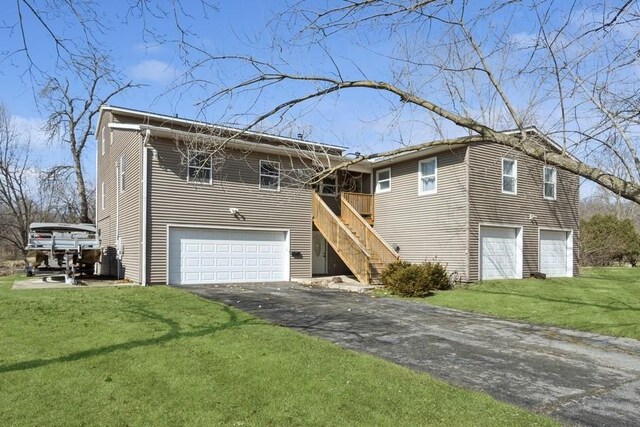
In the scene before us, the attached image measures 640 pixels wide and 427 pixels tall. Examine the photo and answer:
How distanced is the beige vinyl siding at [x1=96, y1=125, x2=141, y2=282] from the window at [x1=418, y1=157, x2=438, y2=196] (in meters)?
9.88

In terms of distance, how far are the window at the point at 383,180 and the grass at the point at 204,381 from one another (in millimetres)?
12649

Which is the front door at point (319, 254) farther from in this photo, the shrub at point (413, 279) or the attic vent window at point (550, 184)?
the attic vent window at point (550, 184)

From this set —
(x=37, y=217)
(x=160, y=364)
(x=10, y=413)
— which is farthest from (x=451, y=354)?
(x=37, y=217)

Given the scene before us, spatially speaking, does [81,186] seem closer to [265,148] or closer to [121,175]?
[121,175]

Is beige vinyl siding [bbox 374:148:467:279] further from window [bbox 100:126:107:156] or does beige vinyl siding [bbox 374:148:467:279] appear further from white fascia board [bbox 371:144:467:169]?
window [bbox 100:126:107:156]

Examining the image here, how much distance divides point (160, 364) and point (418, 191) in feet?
46.4

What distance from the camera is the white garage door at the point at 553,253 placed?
19.6m

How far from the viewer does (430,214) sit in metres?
17.9

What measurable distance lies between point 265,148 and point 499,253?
9249 millimetres

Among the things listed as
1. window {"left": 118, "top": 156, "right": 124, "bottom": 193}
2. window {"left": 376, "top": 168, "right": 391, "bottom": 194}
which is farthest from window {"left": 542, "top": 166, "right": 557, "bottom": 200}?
window {"left": 118, "top": 156, "right": 124, "bottom": 193}

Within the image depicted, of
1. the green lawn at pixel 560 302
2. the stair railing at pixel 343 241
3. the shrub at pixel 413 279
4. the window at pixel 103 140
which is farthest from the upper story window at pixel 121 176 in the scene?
the green lawn at pixel 560 302

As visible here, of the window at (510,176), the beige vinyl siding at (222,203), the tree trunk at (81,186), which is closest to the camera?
the beige vinyl siding at (222,203)

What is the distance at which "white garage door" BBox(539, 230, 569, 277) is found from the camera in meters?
19.6

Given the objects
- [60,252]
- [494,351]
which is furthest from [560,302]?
[60,252]
